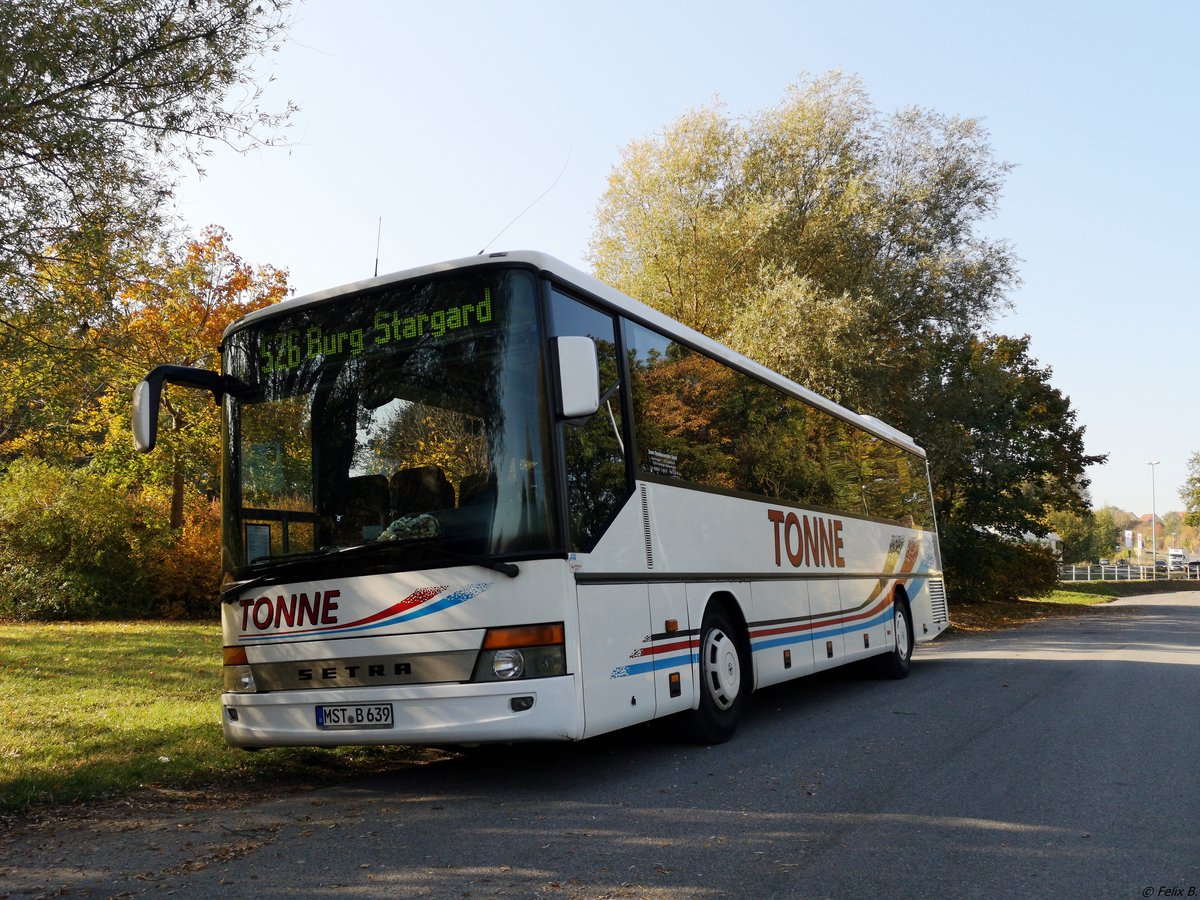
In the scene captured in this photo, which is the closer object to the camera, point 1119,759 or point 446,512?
point 446,512

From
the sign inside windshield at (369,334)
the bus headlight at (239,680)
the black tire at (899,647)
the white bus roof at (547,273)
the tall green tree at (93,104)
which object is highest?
the tall green tree at (93,104)

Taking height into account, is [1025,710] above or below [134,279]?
below

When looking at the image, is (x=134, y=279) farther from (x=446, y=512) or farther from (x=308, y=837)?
(x=308, y=837)

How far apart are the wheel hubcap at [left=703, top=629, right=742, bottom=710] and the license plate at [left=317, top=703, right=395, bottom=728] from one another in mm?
2759

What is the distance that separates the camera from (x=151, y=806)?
6.59 metres

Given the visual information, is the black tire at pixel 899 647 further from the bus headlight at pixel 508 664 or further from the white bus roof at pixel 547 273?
the bus headlight at pixel 508 664

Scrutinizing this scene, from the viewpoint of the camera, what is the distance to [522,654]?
6.17m

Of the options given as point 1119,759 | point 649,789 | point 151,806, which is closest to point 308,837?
point 151,806

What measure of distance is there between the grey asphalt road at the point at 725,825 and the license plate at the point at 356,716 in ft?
1.57

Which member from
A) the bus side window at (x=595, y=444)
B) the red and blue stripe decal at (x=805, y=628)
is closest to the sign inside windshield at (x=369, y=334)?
the bus side window at (x=595, y=444)

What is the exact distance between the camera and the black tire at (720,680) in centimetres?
809

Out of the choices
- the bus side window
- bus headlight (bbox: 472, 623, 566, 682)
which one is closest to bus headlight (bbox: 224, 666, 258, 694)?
bus headlight (bbox: 472, 623, 566, 682)

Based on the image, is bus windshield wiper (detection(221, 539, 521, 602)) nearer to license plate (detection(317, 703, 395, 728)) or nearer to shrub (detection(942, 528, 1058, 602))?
license plate (detection(317, 703, 395, 728))

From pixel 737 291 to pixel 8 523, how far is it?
16.6 m
